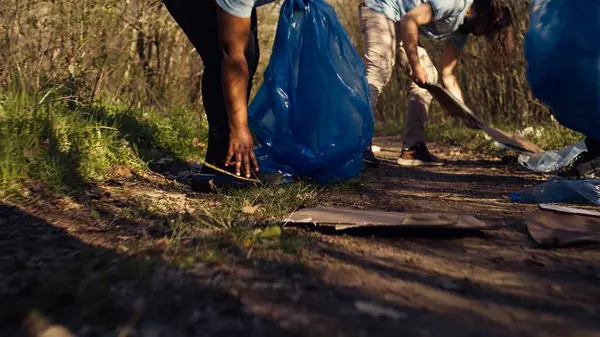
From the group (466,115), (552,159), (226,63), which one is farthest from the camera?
(552,159)

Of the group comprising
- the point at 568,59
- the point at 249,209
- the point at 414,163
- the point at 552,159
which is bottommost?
the point at 414,163

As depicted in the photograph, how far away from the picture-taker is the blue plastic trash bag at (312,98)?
2521 millimetres

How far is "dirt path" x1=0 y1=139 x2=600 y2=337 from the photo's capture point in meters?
1.06

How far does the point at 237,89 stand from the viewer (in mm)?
2252

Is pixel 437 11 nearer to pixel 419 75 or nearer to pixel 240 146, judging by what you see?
pixel 419 75

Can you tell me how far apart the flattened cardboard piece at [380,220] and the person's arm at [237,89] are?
1.78ft

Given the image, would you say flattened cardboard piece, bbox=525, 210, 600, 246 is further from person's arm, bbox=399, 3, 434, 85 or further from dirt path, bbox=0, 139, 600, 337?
person's arm, bbox=399, 3, 434, 85

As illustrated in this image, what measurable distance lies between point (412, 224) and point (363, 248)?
19 centimetres

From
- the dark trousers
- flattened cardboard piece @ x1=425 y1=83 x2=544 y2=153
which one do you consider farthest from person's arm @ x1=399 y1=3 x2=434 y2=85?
the dark trousers

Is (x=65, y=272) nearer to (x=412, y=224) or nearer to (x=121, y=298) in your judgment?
(x=121, y=298)

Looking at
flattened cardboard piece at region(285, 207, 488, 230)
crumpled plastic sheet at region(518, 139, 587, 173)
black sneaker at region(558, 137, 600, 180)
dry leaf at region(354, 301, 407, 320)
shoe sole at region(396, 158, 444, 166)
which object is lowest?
shoe sole at region(396, 158, 444, 166)

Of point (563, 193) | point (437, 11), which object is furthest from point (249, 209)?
point (437, 11)

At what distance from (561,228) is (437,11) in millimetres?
2025

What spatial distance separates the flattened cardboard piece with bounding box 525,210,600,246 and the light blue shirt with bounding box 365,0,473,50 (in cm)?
188
